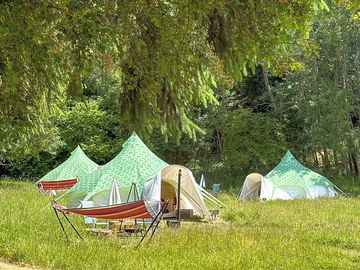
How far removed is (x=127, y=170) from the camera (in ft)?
53.3

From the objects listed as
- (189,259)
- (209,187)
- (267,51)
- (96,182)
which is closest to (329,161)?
(209,187)

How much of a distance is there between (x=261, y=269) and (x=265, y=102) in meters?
28.5

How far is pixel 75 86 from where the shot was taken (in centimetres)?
501

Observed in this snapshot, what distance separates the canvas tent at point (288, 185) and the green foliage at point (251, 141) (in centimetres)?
656

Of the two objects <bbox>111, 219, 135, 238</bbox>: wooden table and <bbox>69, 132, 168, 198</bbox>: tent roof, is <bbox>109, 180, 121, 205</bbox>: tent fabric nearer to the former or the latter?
<bbox>69, 132, 168, 198</bbox>: tent roof

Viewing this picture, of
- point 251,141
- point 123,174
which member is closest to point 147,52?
point 123,174

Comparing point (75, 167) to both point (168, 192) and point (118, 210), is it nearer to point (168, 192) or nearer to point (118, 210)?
point (168, 192)

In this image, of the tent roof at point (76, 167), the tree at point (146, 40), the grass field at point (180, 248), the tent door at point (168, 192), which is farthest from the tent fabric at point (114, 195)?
the tree at point (146, 40)

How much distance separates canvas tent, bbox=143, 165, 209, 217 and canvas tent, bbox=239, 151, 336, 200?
7.82 m

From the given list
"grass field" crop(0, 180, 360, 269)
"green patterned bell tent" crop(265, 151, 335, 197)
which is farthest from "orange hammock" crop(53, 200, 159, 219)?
"green patterned bell tent" crop(265, 151, 335, 197)

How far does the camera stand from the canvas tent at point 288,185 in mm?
24469

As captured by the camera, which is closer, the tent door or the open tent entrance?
the tent door

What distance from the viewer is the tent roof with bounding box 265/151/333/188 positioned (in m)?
24.9

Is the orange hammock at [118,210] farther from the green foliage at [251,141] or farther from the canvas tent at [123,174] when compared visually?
A: the green foliage at [251,141]
